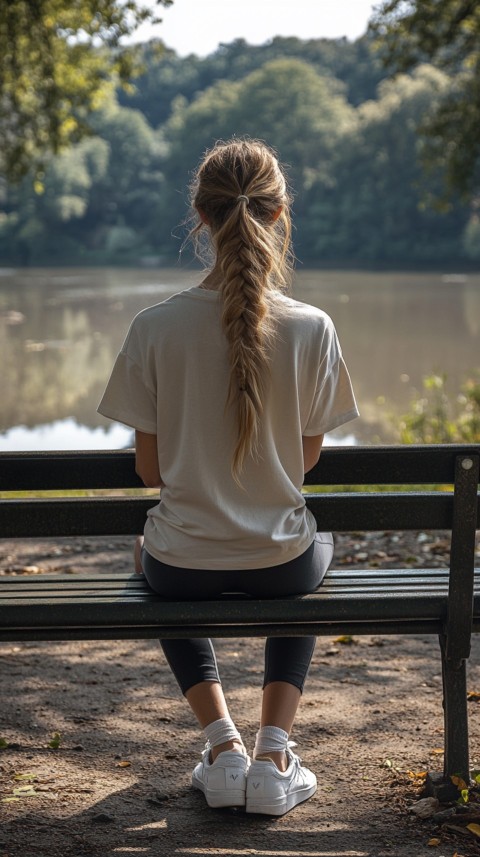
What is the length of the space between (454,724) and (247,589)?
66 cm

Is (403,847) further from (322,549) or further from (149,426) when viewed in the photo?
(149,426)

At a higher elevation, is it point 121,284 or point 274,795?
point 274,795

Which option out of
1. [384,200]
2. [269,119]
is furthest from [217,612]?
[269,119]

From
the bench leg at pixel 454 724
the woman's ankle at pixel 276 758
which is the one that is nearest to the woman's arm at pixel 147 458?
the woman's ankle at pixel 276 758

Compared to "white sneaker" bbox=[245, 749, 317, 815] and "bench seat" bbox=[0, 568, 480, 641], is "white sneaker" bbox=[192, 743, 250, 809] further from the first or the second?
"bench seat" bbox=[0, 568, 480, 641]

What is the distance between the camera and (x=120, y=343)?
26078 millimetres

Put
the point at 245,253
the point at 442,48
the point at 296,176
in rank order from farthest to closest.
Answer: the point at 296,176
the point at 442,48
the point at 245,253

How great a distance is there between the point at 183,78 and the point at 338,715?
12303cm

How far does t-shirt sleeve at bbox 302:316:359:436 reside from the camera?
2699 millimetres

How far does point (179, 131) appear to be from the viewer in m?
86.8

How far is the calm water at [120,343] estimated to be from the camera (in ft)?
53.4

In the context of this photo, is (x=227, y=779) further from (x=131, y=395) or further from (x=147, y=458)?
(x=131, y=395)

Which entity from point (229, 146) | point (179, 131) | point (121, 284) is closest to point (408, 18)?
point (229, 146)

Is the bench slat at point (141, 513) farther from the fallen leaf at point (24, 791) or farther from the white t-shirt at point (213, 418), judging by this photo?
the fallen leaf at point (24, 791)
